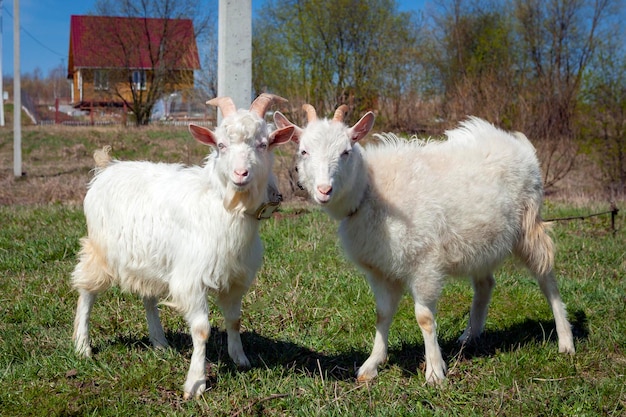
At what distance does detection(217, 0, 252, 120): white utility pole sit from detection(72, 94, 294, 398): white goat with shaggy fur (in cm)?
200

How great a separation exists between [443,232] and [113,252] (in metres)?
2.35

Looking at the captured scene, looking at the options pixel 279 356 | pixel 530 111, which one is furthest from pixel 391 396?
pixel 530 111

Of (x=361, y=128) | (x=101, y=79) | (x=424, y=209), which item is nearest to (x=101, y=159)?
(x=361, y=128)

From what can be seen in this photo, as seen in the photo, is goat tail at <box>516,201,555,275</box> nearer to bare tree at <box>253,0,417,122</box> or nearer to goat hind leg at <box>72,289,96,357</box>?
goat hind leg at <box>72,289,96,357</box>

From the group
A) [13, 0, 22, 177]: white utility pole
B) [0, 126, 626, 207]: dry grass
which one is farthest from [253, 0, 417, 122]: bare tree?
[13, 0, 22, 177]: white utility pole

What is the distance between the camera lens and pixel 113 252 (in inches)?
177

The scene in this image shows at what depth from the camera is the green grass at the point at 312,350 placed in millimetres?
3814

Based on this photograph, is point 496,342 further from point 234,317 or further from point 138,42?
point 138,42

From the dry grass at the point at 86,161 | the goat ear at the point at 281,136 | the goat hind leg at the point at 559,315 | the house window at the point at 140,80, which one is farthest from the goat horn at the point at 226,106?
the house window at the point at 140,80

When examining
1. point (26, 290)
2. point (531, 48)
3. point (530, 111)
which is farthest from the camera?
point (531, 48)

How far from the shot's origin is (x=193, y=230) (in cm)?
410

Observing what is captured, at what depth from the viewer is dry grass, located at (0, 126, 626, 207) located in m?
12.0

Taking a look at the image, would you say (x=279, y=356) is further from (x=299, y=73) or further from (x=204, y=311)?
(x=299, y=73)

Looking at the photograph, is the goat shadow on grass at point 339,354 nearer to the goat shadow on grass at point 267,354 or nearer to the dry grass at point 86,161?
the goat shadow on grass at point 267,354
